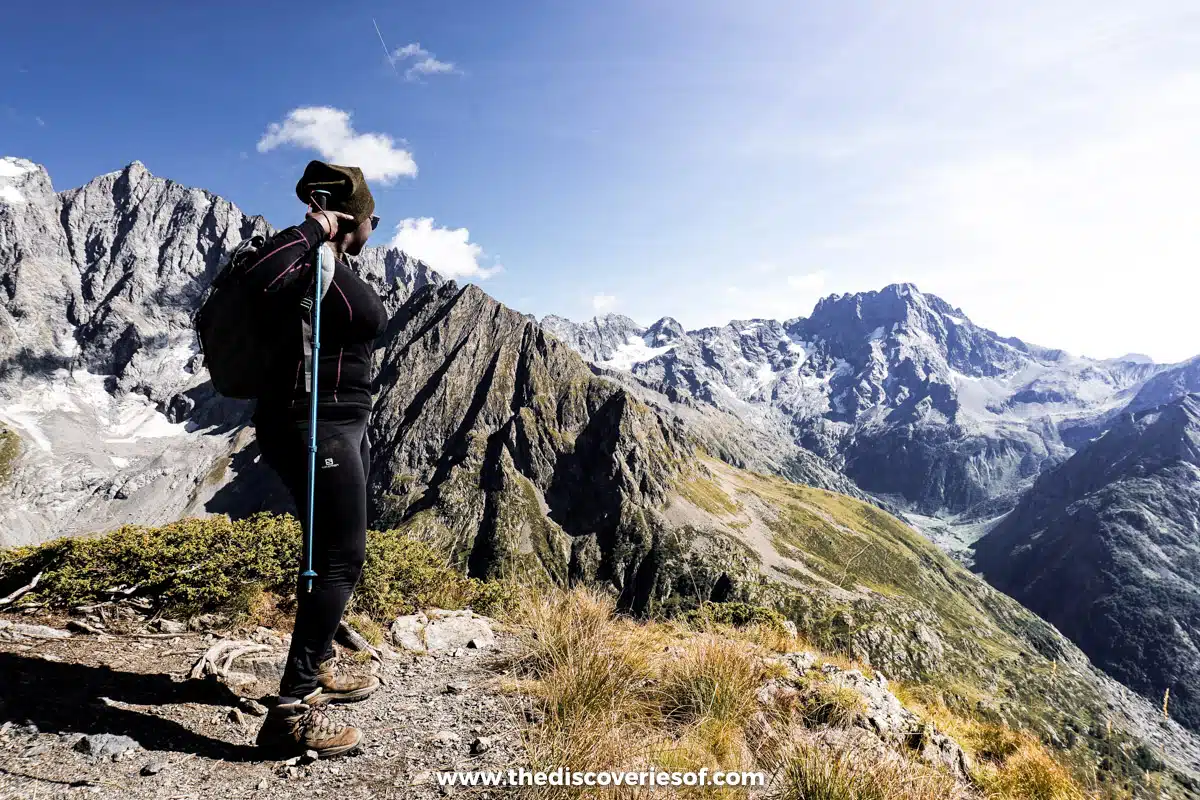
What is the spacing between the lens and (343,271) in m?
4.34

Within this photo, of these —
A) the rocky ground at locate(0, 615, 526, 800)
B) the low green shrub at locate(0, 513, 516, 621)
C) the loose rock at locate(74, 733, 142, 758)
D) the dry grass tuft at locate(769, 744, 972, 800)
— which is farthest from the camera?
the low green shrub at locate(0, 513, 516, 621)

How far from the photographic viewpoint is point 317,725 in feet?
14.0

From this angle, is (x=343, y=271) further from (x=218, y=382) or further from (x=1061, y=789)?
(x=1061, y=789)

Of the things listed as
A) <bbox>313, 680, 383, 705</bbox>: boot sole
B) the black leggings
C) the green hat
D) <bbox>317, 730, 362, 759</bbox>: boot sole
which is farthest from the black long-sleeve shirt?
<bbox>317, 730, 362, 759</bbox>: boot sole

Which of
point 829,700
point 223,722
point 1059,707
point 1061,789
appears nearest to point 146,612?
point 223,722

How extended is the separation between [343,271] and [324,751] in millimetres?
3669

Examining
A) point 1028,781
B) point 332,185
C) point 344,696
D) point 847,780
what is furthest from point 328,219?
point 1028,781

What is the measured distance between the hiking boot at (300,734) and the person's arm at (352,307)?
2886 mm

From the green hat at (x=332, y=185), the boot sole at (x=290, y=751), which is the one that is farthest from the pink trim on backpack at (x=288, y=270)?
the boot sole at (x=290, y=751)

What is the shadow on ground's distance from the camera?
434 centimetres

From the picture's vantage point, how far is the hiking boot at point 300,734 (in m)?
4.16

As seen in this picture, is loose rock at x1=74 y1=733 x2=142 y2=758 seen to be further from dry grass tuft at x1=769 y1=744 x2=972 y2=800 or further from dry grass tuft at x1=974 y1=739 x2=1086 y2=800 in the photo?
dry grass tuft at x1=974 y1=739 x2=1086 y2=800

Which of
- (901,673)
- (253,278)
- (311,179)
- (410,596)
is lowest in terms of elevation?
(901,673)

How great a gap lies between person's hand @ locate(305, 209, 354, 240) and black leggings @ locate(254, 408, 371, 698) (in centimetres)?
143
